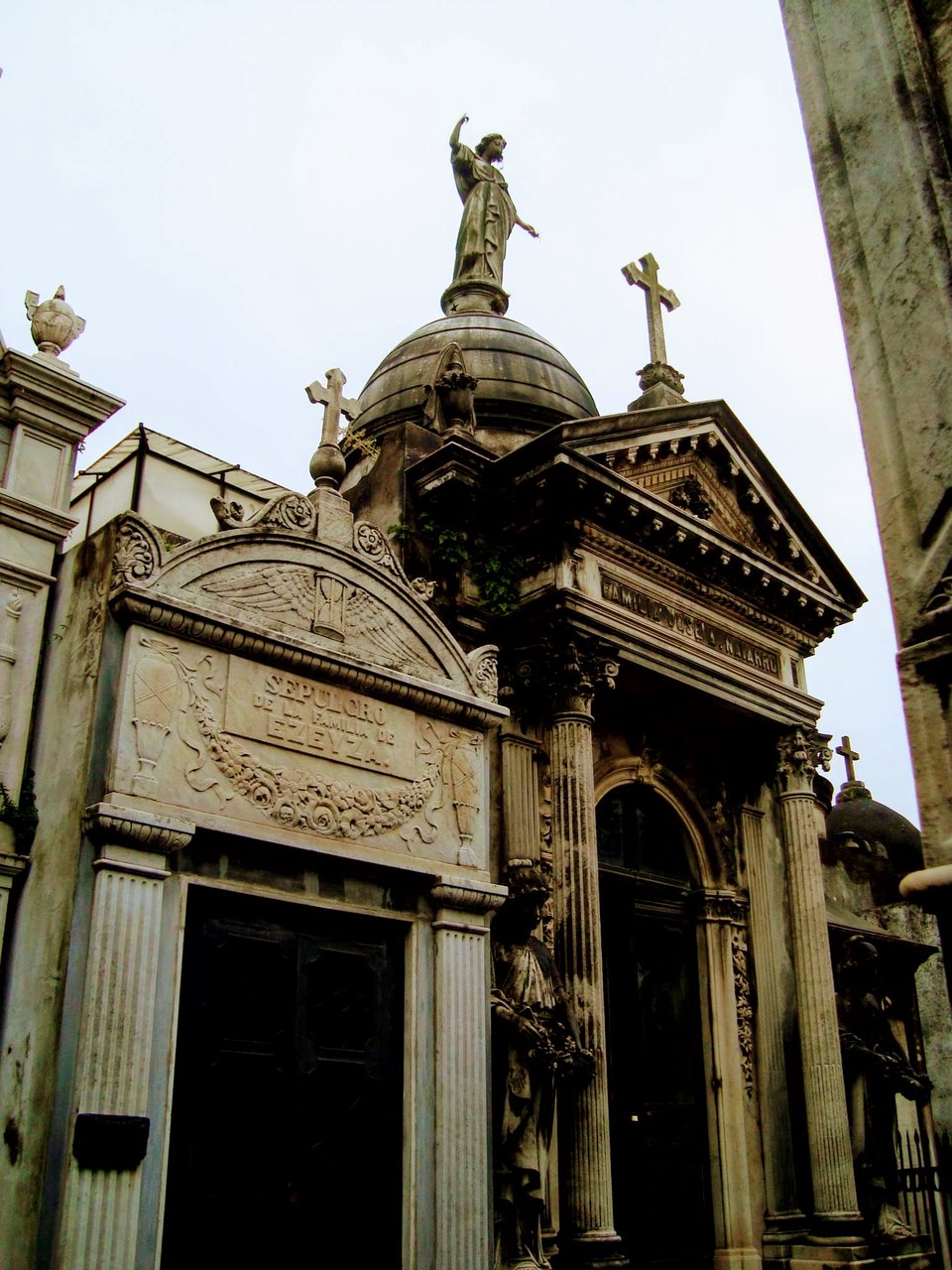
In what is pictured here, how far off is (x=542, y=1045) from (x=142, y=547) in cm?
462

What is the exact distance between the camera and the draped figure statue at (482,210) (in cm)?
1595

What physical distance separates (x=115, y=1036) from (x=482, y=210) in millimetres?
12296

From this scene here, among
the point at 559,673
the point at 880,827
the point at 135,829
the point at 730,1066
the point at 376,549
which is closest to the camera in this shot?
the point at 135,829

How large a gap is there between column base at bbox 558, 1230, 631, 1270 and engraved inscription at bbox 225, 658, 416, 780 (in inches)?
160

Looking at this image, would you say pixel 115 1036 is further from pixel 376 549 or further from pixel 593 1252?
pixel 593 1252

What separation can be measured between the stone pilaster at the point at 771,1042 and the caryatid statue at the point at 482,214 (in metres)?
7.69

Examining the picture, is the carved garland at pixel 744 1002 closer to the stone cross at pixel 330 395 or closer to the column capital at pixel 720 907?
the column capital at pixel 720 907

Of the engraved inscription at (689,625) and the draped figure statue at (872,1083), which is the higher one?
the engraved inscription at (689,625)

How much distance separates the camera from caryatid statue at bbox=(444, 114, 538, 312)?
16.0m

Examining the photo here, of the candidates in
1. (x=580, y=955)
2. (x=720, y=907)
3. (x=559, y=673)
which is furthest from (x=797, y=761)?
(x=580, y=955)

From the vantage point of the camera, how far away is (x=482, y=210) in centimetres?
1595

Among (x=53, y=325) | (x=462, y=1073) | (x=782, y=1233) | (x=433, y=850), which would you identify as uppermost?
(x=53, y=325)

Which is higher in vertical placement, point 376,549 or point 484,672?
point 376,549

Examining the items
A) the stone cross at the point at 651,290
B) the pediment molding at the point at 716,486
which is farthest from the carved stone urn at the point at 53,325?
the stone cross at the point at 651,290
